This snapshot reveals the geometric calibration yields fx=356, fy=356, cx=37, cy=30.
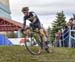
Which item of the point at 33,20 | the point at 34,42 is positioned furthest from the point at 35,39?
the point at 33,20

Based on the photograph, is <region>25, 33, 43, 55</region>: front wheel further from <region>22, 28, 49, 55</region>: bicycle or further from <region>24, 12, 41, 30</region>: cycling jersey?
<region>24, 12, 41, 30</region>: cycling jersey

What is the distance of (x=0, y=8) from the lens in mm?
48969

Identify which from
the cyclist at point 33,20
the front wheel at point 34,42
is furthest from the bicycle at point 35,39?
the cyclist at point 33,20

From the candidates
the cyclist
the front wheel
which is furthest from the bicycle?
the cyclist

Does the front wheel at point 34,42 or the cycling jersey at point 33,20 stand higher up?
the cycling jersey at point 33,20

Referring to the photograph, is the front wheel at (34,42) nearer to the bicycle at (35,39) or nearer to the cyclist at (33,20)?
the bicycle at (35,39)

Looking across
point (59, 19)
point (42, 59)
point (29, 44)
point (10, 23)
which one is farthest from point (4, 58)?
point (59, 19)

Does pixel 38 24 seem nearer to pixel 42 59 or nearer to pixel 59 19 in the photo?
pixel 42 59

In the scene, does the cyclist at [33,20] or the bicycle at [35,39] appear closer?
the cyclist at [33,20]

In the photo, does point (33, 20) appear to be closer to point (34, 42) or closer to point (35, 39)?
point (35, 39)

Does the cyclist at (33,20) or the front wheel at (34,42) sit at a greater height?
the cyclist at (33,20)

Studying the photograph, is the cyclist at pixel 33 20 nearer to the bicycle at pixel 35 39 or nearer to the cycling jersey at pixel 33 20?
the cycling jersey at pixel 33 20

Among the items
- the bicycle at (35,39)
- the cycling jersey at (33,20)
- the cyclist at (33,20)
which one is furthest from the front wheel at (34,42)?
the cycling jersey at (33,20)

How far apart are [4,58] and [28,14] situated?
1992 mm
